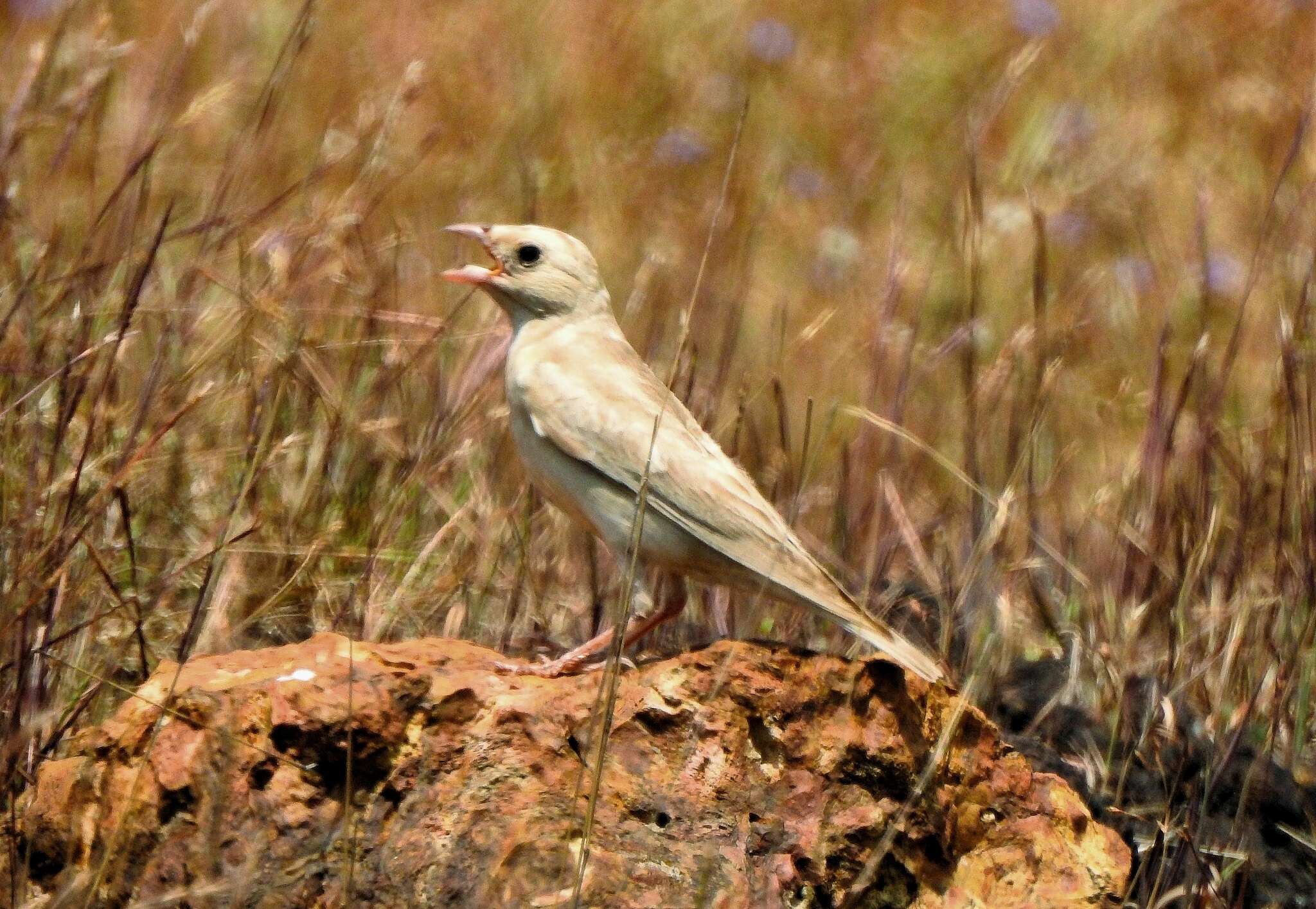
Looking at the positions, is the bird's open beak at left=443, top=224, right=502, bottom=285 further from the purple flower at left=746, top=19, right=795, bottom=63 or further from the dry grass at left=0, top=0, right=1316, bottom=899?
the purple flower at left=746, top=19, right=795, bottom=63

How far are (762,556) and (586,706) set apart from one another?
0.74 m

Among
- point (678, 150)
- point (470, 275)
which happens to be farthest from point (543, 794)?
point (678, 150)

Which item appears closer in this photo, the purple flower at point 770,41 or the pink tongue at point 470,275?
the pink tongue at point 470,275

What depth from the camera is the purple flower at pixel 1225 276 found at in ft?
24.7

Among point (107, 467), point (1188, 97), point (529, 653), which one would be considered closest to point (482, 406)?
point (529, 653)

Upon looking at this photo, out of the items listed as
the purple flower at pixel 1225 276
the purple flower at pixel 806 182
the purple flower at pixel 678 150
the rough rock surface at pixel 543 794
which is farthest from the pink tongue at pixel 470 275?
the purple flower at pixel 806 182

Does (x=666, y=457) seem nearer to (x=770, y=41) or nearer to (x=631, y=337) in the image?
(x=631, y=337)

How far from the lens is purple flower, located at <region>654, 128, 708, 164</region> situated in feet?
27.8

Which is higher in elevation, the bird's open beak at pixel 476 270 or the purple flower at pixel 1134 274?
the bird's open beak at pixel 476 270

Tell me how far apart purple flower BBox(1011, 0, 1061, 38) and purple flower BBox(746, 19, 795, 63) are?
124 cm

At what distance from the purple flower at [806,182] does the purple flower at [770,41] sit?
1061 mm

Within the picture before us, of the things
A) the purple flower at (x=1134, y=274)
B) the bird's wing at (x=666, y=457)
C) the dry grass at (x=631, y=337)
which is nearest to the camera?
the bird's wing at (x=666, y=457)

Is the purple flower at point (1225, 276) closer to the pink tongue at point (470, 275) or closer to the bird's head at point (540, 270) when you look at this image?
the bird's head at point (540, 270)

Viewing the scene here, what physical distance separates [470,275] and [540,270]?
0.19 m
